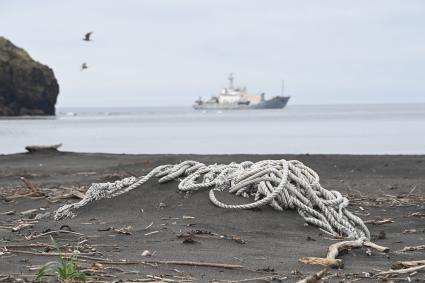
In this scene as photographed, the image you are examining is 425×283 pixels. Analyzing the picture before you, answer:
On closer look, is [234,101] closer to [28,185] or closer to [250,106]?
[250,106]

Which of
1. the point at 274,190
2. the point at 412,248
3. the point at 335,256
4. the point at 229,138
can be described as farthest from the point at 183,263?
the point at 229,138

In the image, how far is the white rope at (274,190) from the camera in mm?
7676

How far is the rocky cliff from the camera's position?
3907 inches

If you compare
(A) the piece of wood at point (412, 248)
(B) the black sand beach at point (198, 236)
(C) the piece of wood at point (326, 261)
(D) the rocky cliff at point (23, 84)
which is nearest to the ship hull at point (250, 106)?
(D) the rocky cliff at point (23, 84)

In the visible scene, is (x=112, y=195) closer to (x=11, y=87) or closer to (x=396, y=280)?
(x=396, y=280)

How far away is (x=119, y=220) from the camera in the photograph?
7.89 metres

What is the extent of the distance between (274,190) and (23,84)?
313 feet

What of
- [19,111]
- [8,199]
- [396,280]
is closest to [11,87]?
[19,111]

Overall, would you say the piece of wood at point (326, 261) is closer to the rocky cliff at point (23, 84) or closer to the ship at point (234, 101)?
the rocky cliff at point (23, 84)

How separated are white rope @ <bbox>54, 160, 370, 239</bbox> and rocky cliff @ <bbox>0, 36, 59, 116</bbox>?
92.7 metres

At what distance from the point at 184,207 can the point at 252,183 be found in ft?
2.56

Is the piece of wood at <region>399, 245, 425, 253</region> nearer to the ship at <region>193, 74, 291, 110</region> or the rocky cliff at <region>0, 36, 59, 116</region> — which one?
the rocky cliff at <region>0, 36, 59, 116</region>

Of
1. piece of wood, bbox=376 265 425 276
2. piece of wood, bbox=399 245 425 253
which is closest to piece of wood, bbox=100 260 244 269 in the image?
piece of wood, bbox=376 265 425 276

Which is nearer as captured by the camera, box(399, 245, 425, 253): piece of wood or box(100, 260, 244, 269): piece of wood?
box(100, 260, 244, 269): piece of wood
